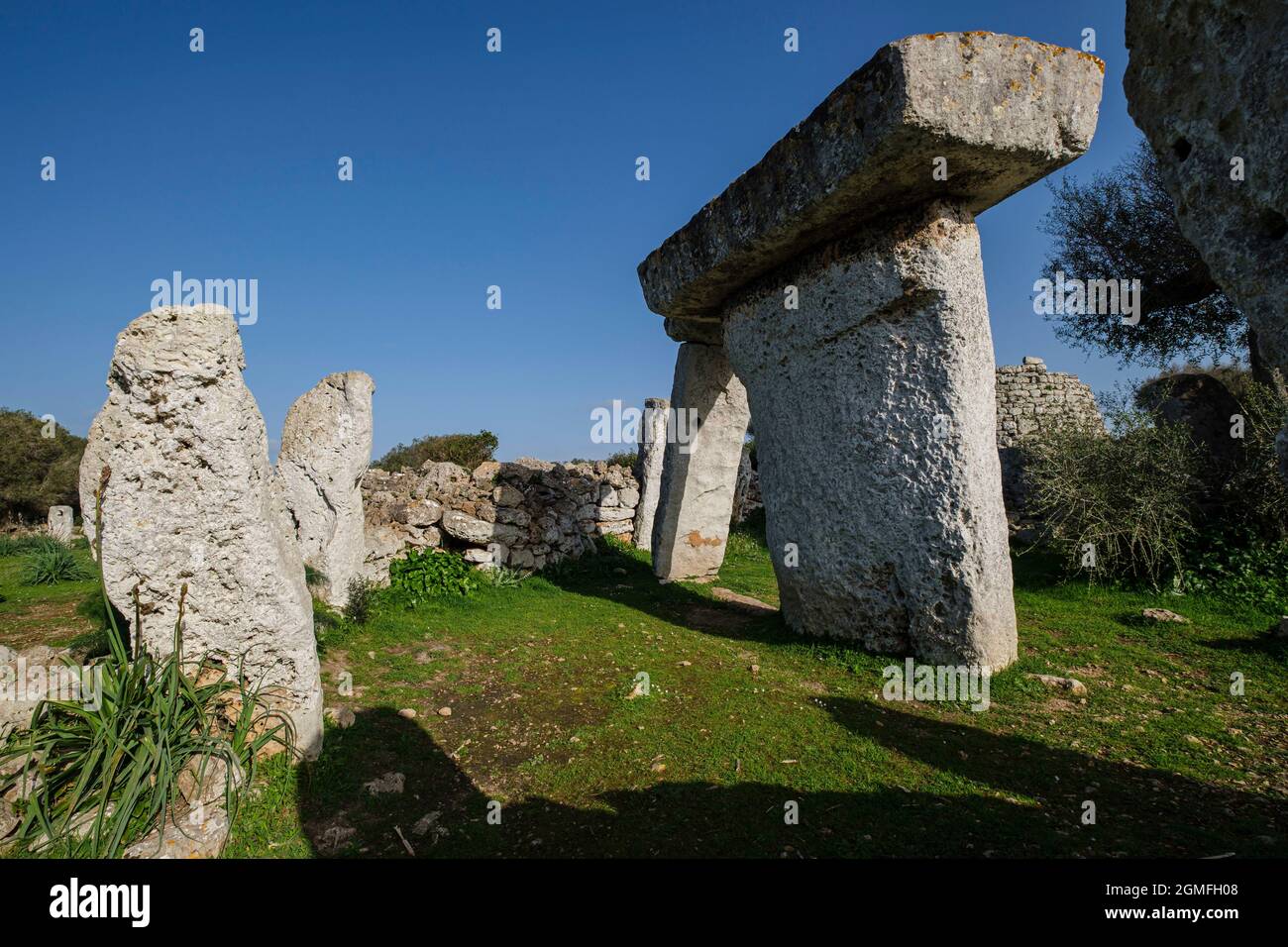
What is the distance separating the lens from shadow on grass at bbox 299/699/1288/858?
2.95 m

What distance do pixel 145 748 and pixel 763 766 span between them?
10.0ft

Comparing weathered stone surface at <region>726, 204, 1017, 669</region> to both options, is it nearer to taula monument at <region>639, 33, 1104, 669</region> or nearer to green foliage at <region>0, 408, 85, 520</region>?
taula monument at <region>639, 33, 1104, 669</region>

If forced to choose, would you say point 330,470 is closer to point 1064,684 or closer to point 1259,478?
point 1064,684

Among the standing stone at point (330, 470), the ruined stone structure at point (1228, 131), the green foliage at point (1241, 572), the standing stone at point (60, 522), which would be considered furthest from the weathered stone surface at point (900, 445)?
the standing stone at point (60, 522)

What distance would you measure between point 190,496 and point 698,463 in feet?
20.5

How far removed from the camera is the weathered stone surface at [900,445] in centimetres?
486

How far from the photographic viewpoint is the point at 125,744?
9.80ft

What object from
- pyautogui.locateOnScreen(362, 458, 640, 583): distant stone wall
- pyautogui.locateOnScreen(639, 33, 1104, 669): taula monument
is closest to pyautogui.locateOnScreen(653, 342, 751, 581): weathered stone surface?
pyautogui.locateOnScreen(362, 458, 640, 583): distant stone wall

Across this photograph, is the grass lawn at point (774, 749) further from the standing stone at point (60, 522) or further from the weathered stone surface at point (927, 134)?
the standing stone at point (60, 522)

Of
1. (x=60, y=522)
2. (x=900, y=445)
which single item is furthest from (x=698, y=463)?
(x=60, y=522)

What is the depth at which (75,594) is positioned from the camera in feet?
24.9

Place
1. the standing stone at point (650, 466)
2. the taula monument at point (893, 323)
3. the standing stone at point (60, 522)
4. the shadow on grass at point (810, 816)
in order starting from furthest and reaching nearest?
the standing stone at point (60, 522), the standing stone at point (650, 466), the taula monument at point (893, 323), the shadow on grass at point (810, 816)

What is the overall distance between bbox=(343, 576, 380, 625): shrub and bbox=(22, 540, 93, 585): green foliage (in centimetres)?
475

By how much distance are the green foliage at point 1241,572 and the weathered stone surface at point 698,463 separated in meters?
5.12
